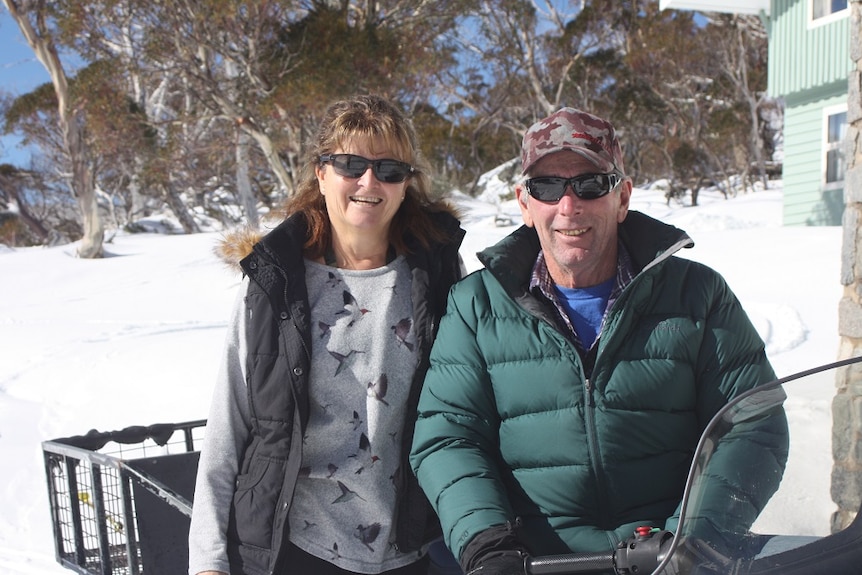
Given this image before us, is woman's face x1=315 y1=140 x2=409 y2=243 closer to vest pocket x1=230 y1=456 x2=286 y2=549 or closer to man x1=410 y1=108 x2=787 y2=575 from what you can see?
man x1=410 y1=108 x2=787 y2=575

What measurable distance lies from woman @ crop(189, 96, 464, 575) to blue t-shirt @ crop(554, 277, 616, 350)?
15.1 inches

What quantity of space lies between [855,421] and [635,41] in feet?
85.9

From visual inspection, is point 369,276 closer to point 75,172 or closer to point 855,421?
point 855,421

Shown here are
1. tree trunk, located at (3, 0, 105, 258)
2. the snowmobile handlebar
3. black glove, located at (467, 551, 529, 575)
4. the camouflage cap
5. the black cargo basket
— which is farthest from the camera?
tree trunk, located at (3, 0, 105, 258)

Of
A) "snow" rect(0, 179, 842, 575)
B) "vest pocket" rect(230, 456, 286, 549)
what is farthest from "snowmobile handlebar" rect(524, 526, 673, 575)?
"vest pocket" rect(230, 456, 286, 549)

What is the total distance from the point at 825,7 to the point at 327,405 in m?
15.6

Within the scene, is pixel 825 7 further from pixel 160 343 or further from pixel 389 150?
pixel 389 150

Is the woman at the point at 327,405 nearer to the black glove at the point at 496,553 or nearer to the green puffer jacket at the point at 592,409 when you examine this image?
the green puffer jacket at the point at 592,409

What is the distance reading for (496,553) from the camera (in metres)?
1.62

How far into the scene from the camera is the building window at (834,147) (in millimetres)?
15469

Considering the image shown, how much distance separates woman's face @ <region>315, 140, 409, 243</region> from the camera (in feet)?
7.45

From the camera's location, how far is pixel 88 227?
69.7 ft

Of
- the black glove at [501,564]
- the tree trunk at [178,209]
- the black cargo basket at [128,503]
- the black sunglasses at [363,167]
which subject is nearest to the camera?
the black glove at [501,564]

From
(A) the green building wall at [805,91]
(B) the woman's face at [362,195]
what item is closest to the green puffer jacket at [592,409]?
(B) the woman's face at [362,195]
